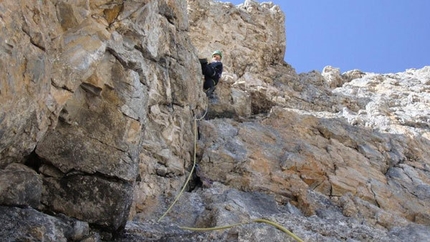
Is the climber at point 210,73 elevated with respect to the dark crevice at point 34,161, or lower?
elevated

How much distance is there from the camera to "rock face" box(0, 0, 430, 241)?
559cm

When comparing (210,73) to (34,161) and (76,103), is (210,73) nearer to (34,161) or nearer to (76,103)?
(76,103)

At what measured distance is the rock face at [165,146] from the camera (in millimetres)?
5590

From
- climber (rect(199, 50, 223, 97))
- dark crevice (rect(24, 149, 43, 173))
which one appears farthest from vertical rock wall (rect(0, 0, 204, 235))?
climber (rect(199, 50, 223, 97))

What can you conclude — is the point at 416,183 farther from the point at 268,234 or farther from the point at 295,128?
the point at 268,234

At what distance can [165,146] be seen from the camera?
990cm

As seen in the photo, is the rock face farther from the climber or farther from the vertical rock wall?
the climber

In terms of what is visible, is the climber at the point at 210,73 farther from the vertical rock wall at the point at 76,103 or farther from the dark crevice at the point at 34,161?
the dark crevice at the point at 34,161

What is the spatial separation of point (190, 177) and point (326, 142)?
5370mm

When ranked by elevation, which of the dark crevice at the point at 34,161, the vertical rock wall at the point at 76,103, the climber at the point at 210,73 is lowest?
the dark crevice at the point at 34,161

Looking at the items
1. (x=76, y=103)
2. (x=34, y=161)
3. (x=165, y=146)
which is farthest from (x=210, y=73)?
(x=34, y=161)

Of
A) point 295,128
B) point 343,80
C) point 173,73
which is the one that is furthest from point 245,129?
point 343,80

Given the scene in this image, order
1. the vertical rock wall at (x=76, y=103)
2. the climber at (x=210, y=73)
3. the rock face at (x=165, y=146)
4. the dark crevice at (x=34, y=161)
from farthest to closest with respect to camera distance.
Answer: the climber at (x=210, y=73), the dark crevice at (x=34, y=161), the rock face at (x=165, y=146), the vertical rock wall at (x=76, y=103)

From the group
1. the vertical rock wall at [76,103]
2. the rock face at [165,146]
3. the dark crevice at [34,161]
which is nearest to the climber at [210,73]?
the rock face at [165,146]
